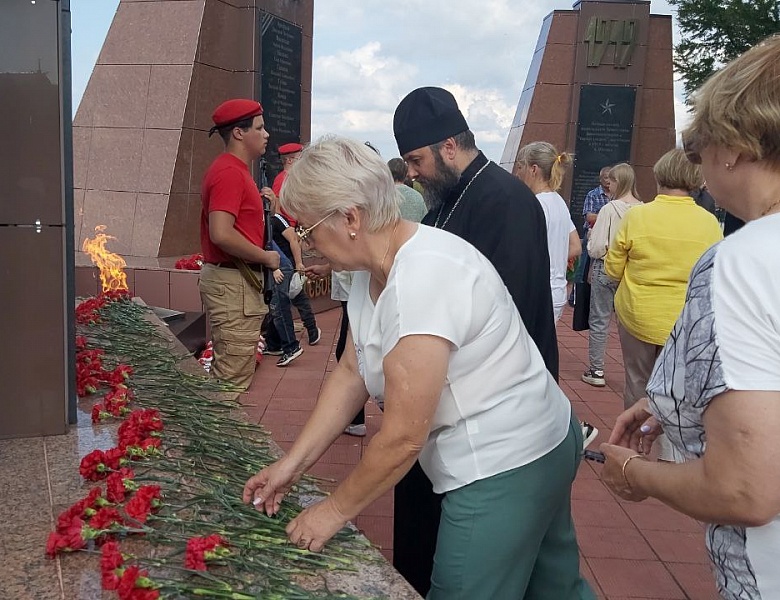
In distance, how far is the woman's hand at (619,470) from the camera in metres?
1.44

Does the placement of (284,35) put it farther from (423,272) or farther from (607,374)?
(423,272)

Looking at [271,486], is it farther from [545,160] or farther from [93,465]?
[545,160]

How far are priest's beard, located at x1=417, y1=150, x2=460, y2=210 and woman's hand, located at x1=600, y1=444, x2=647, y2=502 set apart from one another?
4.27ft

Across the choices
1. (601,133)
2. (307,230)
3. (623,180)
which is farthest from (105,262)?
(601,133)

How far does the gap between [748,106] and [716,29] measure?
2313cm

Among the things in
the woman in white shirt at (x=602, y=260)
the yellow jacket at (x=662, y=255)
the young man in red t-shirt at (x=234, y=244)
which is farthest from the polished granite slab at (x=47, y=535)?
the woman in white shirt at (x=602, y=260)

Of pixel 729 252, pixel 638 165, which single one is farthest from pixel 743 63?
pixel 638 165

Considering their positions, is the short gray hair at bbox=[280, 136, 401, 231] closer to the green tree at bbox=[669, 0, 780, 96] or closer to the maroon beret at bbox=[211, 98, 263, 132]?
the maroon beret at bbox=[211, 98, 263, 132]

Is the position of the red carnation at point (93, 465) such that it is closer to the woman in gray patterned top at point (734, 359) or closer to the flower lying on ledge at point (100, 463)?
the flower lying on ledge at point (100, 463)

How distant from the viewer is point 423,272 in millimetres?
1539

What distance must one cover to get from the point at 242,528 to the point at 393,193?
0.84m

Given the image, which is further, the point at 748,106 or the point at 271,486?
the point at 271,486

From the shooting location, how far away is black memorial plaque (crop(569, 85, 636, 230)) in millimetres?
11375

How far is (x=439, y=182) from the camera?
2604 millimetres
